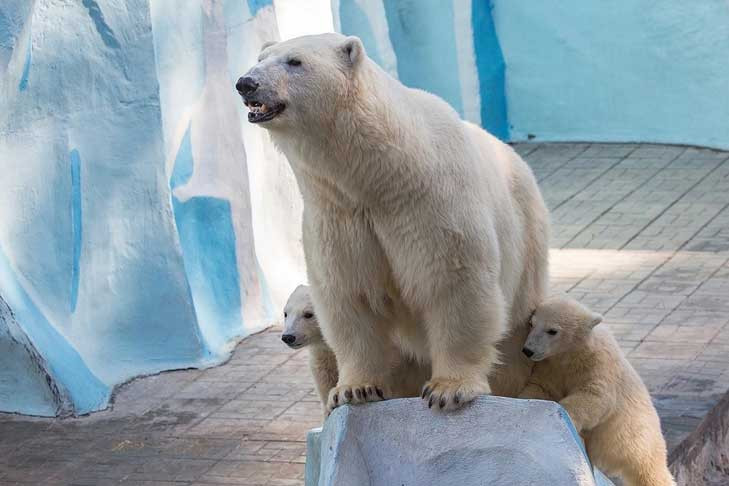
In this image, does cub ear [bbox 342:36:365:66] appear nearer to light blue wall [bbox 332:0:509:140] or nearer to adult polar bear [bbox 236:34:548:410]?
adult polar bear [bbox 236:34:548:410]

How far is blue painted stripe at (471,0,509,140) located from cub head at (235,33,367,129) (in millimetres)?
7934

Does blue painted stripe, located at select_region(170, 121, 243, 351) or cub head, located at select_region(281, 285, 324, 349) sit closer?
cub head, located at select_region(281, 285, 324, 349)

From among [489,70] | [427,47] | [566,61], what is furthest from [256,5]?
[566,61]

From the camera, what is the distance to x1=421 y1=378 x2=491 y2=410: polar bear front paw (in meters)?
3.95

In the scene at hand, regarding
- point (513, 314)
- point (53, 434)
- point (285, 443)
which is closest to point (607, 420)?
point (513, 314)

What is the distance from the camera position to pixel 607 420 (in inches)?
177

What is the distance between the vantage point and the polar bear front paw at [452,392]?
395cm

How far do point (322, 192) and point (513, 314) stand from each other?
964 mm

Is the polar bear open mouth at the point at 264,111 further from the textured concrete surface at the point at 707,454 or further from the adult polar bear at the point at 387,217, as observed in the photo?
the textured concrete surface at the point at 707,454

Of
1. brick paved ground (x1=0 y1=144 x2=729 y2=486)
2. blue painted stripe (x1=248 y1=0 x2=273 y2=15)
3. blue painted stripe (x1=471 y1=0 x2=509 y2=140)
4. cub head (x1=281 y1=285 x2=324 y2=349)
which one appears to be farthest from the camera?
blue painted stripe (x1=471 y1=0 x2=509 y2=140)

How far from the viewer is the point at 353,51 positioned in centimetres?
379

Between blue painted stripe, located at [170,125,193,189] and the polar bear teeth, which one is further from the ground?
the polar bear teeth

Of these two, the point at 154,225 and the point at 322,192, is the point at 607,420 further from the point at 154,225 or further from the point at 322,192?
the point at 154,225

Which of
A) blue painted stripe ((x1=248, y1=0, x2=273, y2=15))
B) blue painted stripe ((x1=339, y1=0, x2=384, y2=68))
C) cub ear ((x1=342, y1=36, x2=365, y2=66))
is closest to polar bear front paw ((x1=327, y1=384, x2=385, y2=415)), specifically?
cub ear ((x1=342, y1=36, x2=365, y2=66))
